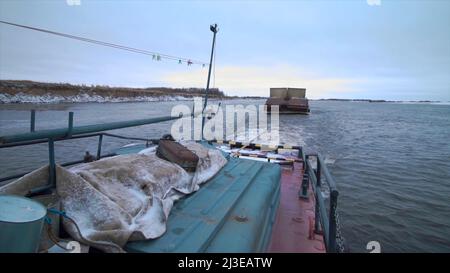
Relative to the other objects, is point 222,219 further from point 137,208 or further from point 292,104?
point 292,104

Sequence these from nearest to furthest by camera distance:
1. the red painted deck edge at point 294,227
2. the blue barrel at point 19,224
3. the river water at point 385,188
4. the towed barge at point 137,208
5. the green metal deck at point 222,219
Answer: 1. the blue barrel at point 19,224
2. the towed barge at point 137,208
3. the green metal deck at point 222,219
4. the red painted deck edge at point 294,227
5. the river water at point 385,188

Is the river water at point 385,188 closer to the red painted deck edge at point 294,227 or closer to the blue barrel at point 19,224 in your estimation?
the red painted deck edge at point 294,227

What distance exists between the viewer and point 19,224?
1.48m

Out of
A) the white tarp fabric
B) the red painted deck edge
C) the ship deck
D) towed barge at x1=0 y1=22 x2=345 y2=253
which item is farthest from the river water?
the white tarp fabric

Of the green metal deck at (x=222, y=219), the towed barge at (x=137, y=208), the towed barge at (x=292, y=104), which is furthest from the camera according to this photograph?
the towed barge at (x=292, y=104)

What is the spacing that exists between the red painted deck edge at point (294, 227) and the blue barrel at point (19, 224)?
243 centimetres

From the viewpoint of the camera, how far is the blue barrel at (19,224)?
1.47 metres

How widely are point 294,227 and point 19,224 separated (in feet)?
10.8

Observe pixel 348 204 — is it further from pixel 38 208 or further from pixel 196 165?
pixel 38 208

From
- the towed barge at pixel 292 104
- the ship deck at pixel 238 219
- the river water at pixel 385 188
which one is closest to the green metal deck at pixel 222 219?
the ship deck at pixel 238 219

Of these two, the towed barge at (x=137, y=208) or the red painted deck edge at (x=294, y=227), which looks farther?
the red painted deck edge at (x=294, y=227)

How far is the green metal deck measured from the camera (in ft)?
6.66

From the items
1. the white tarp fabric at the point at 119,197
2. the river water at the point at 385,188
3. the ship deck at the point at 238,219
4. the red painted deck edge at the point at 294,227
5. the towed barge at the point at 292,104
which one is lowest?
the river water at the point at 385,188
